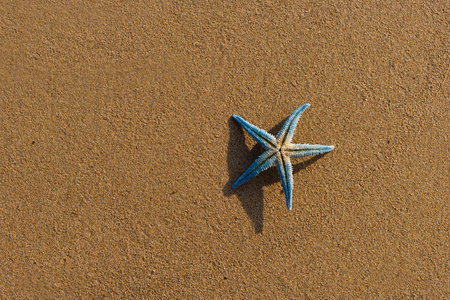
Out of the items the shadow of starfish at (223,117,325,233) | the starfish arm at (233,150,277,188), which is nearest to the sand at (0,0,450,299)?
the shadow of starfish at (223,117,325,233)

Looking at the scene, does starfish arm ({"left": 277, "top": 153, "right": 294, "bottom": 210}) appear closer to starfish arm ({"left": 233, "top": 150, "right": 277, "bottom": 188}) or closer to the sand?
starfish arm ({"left": 233, "top": 150, "right": 277, "bottom": 188})

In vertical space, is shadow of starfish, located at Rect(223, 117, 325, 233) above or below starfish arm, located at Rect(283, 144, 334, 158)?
below

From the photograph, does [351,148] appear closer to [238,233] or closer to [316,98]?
[316,98]

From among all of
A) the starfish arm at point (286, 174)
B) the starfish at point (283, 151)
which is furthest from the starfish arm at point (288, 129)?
the starfish arm at point (286, 174)

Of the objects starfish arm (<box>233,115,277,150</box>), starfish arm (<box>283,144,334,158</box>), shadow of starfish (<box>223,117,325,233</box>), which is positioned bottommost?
shadow of starfish (<box>223,117,325,233</box>)

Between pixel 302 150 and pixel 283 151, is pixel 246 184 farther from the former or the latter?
pixel 302 150

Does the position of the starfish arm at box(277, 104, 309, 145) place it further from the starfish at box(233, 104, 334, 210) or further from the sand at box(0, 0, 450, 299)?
the sand at box(0, 0, 450, 299)

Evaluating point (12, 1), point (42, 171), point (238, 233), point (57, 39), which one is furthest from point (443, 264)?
point (12, 1)

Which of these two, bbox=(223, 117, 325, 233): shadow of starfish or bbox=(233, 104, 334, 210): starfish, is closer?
bbox=(233, 104, 334, 210): starfish
